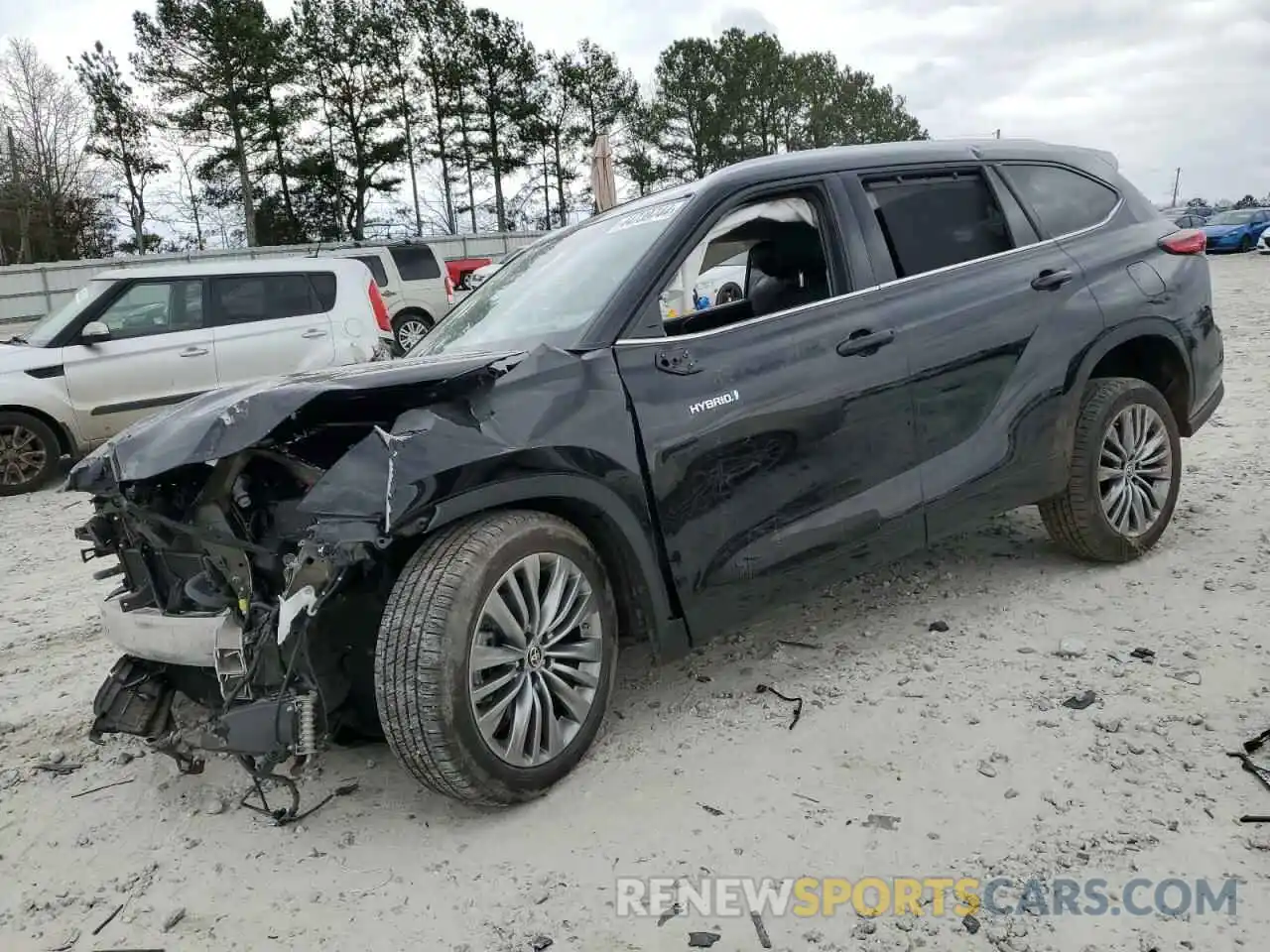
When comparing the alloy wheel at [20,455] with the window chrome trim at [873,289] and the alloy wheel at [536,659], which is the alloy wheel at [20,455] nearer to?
the window chrome trim at [873,289]

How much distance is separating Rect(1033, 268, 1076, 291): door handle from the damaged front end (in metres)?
2.32

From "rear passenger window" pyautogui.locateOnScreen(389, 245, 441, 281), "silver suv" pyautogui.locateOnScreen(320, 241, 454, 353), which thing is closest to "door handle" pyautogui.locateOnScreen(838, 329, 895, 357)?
"silver suv" pyautogui.locateOnScreen(320, 241, 454, 353)

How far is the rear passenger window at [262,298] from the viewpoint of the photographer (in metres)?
8.50

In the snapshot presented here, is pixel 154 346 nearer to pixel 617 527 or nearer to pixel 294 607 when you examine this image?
pixel 294 607

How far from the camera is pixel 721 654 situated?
371 cm

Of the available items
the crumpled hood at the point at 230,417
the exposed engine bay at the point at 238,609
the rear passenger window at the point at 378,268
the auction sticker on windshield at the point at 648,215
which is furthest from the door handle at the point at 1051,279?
the rear passenger window at the point at 378,268

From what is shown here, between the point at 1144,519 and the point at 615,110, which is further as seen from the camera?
the point at 615,110

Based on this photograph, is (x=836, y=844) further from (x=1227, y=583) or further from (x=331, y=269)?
(x=331, y=269)

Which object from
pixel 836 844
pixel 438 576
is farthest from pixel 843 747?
pixel 438 576

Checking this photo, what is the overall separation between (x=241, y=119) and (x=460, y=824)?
3781 cm

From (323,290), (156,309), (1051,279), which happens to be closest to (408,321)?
(323,290)

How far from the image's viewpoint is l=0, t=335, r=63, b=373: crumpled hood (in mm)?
7699

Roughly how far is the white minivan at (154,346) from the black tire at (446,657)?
6198 millimetres

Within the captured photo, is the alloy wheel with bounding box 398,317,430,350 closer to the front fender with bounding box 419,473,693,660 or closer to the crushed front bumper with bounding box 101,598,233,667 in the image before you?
the crushed front bumper with bounding box 101,598,233,667
